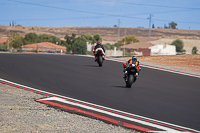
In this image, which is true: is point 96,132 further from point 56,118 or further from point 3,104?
point 3,104

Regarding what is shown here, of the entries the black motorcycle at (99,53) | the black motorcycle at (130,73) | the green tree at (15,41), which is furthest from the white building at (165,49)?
the black motorcycle at (130,73)

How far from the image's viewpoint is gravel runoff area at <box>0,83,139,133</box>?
733 cm

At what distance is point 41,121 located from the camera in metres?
8.02

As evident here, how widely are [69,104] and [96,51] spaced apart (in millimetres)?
12620

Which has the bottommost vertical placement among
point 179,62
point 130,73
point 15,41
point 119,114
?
point 119,114

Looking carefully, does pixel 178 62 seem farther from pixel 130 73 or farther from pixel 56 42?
pixel 56 42

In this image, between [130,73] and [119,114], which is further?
[130,73]

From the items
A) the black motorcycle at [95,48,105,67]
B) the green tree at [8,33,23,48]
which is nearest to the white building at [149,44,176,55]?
the green tree at [8,33,23,48]

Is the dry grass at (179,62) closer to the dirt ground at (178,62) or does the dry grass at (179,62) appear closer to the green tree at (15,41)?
the dirt ground at (178,62)

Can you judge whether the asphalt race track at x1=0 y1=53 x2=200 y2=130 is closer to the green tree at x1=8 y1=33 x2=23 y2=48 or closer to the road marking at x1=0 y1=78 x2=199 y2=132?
the road marking at x1=0 y1=78 x2=199 y2=132

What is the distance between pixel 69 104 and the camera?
10328 mm

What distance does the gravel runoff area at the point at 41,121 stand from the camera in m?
7.33

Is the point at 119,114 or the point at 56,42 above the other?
the point at 56,42

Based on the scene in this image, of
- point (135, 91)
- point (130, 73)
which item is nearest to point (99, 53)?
point (130, 73)
